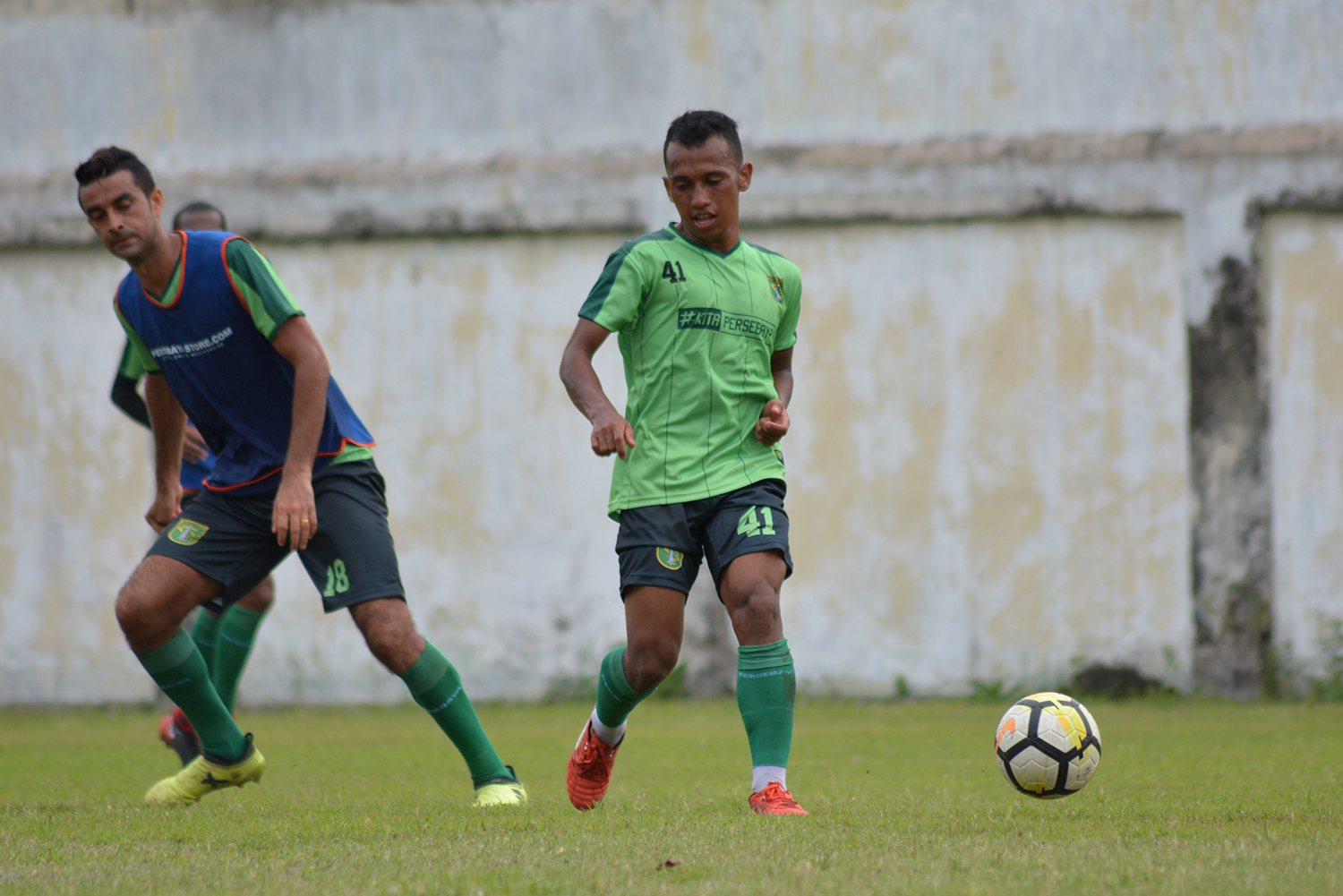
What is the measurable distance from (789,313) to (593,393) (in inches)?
30.8

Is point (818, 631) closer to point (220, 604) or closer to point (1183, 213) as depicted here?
point (1183, 213)

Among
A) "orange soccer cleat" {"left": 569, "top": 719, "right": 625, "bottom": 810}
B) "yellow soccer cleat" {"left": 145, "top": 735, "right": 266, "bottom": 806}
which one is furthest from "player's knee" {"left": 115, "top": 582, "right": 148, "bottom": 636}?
"orange soccer cleat" {"left": 569, "top": 719, "right": 625, "bottom": 810}

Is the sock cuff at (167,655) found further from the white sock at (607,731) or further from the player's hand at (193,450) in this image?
the player's hand at (193,450)

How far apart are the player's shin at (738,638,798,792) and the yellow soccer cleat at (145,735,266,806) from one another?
5.76 ft

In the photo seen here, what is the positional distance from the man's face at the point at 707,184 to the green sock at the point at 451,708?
1.59 meters

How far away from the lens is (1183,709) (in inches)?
320

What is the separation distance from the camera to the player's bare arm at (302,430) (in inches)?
163

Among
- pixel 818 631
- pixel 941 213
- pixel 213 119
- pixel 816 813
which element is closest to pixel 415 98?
pixel 213 119

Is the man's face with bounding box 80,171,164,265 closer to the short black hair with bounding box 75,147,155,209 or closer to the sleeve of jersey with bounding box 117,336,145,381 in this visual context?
the short black hair with bounding box 75,147,155,209

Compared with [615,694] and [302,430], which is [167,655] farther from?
[615,694]

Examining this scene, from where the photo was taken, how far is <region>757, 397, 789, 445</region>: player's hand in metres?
4.16

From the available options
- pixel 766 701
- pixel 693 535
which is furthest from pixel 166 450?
pixel 766 701

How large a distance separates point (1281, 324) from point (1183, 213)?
95cm

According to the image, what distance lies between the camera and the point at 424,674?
14.1 feet
